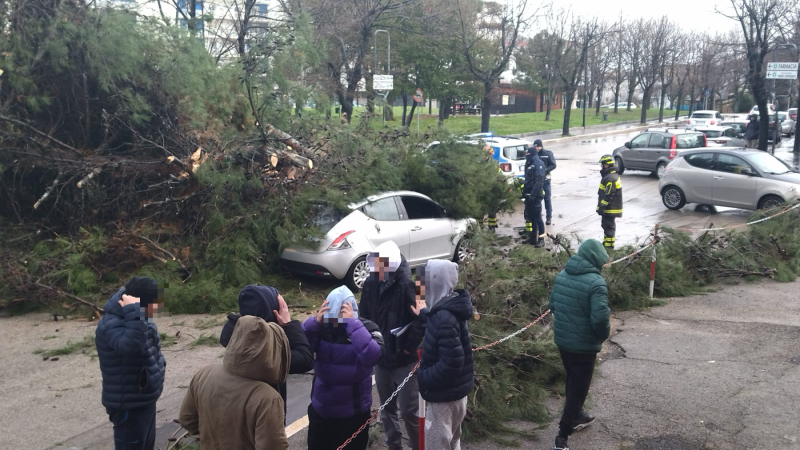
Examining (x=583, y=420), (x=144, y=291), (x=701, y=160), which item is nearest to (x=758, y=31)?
(x=701, y=160)

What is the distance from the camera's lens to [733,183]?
16.3m

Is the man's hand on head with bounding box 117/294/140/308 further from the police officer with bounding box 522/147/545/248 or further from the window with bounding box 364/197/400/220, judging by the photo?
the police officer with bounding box 522/147/545/248

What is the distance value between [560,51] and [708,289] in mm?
41633

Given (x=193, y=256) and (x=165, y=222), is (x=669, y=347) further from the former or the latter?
(x=165, y=222)

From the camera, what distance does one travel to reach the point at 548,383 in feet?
21.1

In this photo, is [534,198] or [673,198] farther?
[673,198]

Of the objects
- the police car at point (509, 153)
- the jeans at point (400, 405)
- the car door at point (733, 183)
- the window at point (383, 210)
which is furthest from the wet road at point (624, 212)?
the jeans at point (400, 405)

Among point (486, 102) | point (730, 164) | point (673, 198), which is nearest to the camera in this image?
point (730, 164)

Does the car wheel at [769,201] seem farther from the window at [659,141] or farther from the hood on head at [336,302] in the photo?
the hood on head at [336,302]

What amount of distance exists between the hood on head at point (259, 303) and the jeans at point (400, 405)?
1169 millimetres

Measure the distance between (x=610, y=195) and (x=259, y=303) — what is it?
30.7 ft

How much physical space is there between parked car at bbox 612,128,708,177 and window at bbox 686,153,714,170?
6632mm

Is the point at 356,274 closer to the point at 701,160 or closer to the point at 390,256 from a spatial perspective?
the point at 390,256

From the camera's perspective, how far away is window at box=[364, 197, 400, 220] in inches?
414
